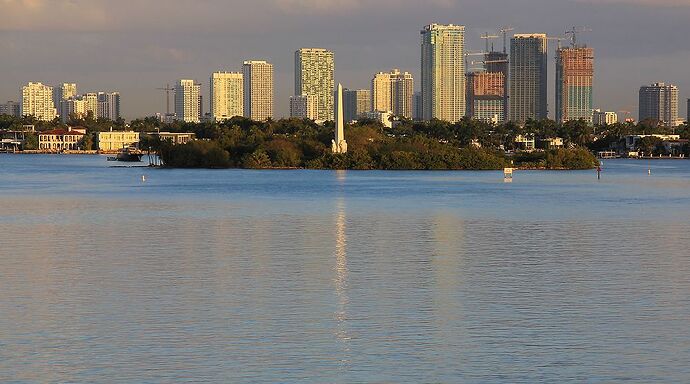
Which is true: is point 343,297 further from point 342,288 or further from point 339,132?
point 339,132

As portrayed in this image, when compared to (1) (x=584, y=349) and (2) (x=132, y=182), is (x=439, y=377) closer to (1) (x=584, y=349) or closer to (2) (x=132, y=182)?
(1) (x=584, y=349)

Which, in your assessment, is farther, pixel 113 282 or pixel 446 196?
pixel 446 196

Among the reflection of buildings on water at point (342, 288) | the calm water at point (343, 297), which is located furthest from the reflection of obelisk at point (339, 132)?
the reflection of buildings on water at point (342, 288)

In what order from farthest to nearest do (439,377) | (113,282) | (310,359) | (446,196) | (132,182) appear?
(132,182)
(446,196)
(113,282)
(310,359)
(439,377)

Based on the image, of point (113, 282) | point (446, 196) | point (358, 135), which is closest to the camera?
point (113, 282)

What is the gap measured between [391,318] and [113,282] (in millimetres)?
8278

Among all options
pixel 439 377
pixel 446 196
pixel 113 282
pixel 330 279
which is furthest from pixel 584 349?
pixel 446 196

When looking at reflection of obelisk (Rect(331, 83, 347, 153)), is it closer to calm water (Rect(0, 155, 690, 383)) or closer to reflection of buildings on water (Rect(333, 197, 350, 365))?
calm water (Rect(0, 155, 690, 383))

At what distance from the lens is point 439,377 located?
1839 cm

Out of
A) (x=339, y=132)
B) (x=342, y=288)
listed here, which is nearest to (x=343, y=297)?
(x=342, y=288)

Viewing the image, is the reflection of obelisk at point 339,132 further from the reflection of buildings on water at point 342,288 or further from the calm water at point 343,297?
the reflection of buildings on water at point 342,288

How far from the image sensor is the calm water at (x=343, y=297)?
19.2m

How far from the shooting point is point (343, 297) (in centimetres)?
2650

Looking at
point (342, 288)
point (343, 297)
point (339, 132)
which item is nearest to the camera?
point (343, 297)
